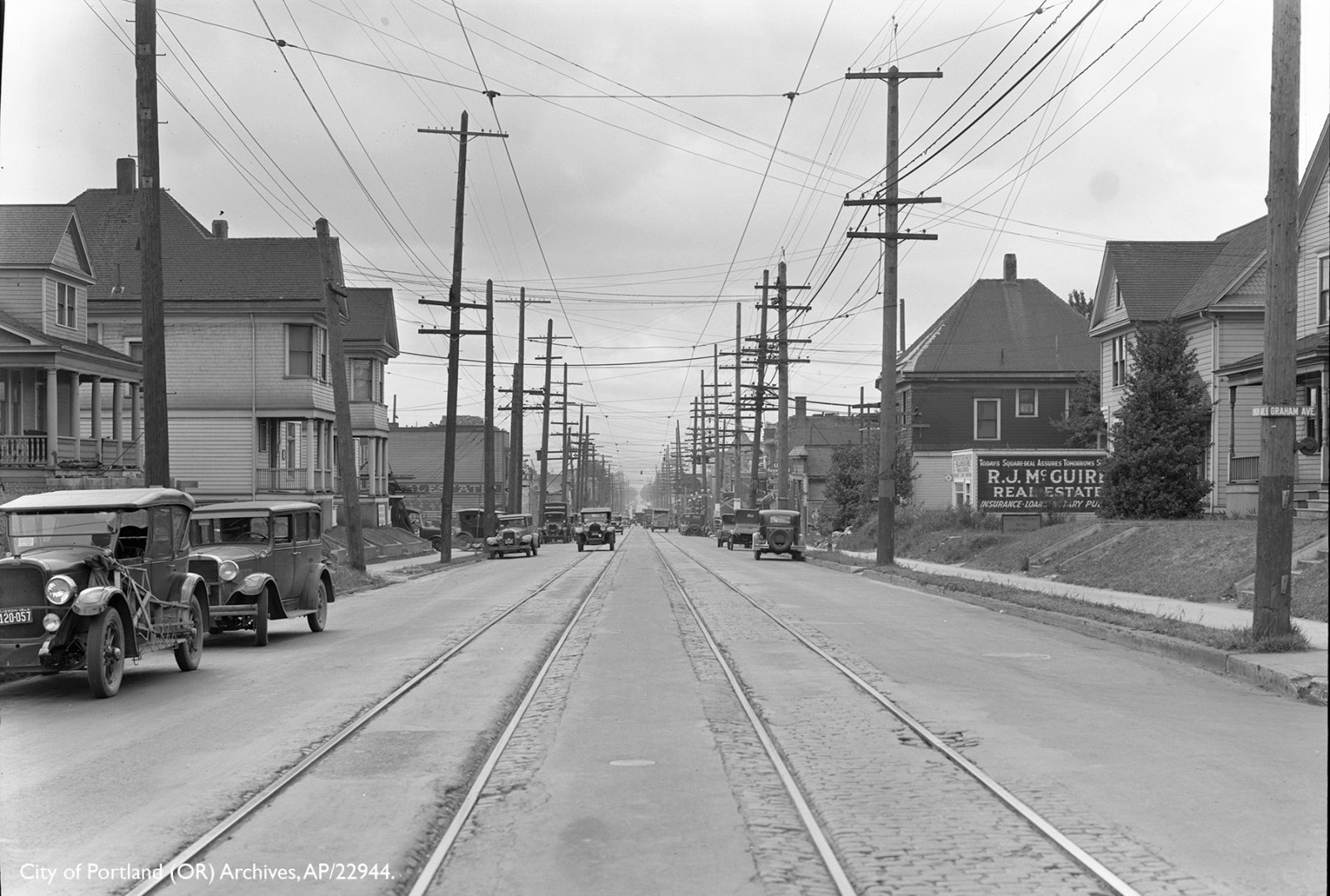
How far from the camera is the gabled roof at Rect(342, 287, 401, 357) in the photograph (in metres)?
59.3

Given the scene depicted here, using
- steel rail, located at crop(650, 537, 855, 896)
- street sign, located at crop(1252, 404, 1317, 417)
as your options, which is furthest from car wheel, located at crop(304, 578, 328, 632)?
street sign, located at crop(1252, 404, 1317, 417)

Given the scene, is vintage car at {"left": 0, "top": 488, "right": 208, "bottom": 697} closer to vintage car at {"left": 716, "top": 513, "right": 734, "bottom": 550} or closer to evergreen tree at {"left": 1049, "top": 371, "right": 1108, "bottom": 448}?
evergreen tree at {"left": 1049, "top": 371, "right": 1108, "bottom": 448}

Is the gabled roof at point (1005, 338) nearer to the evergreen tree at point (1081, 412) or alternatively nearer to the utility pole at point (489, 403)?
the evergreen tree at point (1081, 412)

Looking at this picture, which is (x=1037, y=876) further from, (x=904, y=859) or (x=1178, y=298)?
(x=1178, y=298)

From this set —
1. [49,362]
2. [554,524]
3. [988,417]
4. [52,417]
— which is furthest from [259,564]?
[554,524]

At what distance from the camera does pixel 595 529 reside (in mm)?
65312

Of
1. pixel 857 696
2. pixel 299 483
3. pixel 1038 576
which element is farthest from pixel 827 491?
pixel 857 696

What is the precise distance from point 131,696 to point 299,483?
3826cm

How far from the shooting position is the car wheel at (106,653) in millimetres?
13000

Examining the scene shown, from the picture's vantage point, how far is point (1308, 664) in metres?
14.6

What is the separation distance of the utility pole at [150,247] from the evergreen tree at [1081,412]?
44284 mm

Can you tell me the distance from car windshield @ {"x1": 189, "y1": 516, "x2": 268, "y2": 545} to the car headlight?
6037 millimetres

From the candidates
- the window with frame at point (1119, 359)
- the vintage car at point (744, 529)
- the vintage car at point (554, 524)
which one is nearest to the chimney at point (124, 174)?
the vintage car at point (744, 529)

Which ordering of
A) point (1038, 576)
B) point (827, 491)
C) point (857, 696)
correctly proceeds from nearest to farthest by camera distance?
point (857, 696) < point (1038, 576) < point (827, 491)
